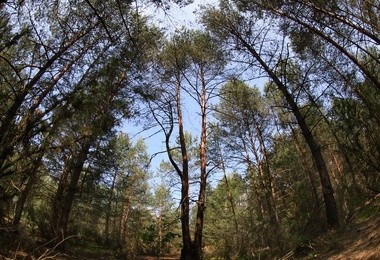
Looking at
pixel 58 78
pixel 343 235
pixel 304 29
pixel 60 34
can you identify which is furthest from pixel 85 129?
pixel 304 29

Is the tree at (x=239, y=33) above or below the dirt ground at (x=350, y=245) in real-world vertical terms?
above

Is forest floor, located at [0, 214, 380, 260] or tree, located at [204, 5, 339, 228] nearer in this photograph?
forest floor, located at [0, 214, 380, 260]

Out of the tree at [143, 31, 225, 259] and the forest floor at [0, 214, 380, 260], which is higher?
the tree at [143, 31, 225, 259]

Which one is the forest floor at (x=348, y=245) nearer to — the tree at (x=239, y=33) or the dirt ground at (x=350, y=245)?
the dirt ground at (x=350, y=245)

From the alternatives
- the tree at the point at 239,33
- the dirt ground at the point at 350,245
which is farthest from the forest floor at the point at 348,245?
the tree at the point at 239,33

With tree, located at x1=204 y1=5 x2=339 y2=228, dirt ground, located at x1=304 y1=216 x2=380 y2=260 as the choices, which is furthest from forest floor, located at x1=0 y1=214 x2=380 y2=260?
tree, located at x1=204 y1=5 x2=339 y2=228

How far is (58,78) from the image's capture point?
5863 millimetres

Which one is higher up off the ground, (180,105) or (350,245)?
(180,105)

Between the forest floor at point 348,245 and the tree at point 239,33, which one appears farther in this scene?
the tree at point 239,33

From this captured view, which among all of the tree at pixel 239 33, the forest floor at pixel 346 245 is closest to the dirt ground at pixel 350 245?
the forest floor at pixel 346 245

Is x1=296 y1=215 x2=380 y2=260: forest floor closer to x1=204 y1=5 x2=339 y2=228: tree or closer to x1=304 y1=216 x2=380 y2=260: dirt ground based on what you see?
x1=304 y1=216 x2=380 y2=260: dirt ground

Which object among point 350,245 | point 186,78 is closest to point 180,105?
point 186,78

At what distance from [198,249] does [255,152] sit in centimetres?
832

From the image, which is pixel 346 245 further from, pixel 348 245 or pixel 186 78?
pixel 186 78
